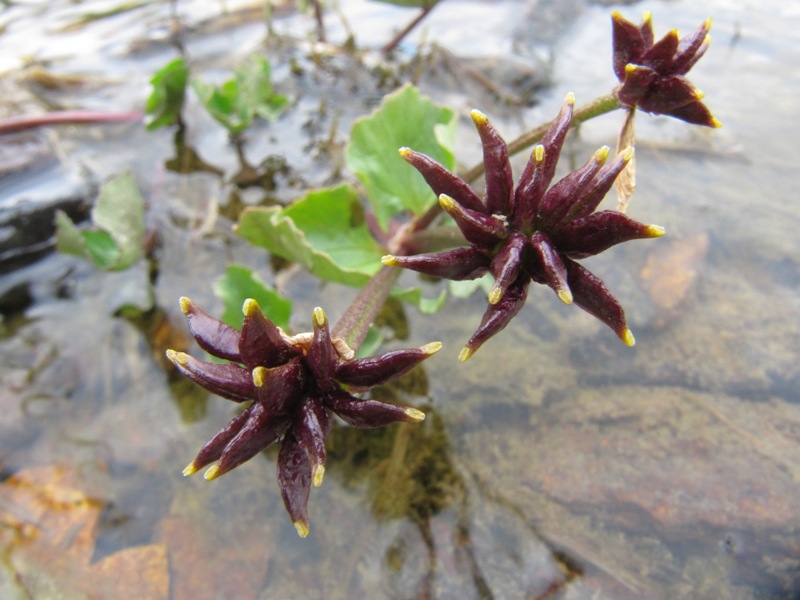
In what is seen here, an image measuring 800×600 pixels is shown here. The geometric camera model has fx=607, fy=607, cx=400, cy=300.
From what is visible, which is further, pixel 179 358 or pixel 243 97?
pixel 243 97

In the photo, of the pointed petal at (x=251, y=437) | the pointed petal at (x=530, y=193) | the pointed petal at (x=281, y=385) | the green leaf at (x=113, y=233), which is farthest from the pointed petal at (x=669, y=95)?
the green leaf at (x=113, y=233)

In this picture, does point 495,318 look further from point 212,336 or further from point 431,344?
point 212,336

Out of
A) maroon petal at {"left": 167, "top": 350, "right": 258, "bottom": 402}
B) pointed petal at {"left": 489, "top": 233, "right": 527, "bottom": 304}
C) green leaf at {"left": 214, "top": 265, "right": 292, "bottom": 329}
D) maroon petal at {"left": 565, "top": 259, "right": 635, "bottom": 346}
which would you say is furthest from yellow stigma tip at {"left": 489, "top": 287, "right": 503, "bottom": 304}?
green leaf at {"left": 214, "top": 265, "right": 292, "bottom": 329}

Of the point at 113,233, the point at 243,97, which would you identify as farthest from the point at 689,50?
the point at 243,97

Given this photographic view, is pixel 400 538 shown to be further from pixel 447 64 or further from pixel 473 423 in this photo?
pixel 447 64

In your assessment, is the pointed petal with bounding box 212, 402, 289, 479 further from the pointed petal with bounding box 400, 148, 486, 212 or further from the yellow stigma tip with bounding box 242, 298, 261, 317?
the pointed petal with bounding box 400, 148, 486, 212

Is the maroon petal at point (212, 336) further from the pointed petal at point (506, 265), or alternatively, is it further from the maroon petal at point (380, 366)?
the pointed petal at point (506, 265)
